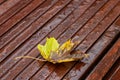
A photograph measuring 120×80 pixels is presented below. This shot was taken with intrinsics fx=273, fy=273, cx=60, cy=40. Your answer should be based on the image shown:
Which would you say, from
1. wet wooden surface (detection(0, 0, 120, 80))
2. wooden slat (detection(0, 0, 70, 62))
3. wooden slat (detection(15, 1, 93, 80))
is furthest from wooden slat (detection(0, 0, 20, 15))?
wooden slat (detection(15, 1, 93, 80))

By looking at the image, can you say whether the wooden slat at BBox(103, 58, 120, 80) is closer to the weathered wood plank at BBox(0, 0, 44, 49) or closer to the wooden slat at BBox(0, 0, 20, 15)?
the weathered wood plank at BBox(0, 0, 44, 49)

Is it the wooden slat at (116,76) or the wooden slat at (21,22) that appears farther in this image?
the wooden slat at (21,22)

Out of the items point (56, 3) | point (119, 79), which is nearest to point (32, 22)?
point (56, 3)

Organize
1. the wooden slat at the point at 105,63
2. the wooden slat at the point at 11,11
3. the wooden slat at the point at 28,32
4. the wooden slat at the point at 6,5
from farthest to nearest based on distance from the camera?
1. the wooden slat at the point at 6,5
2. the wooden slat at the point at 11,11
3. the wooden slat at the point at 28,32
4. the wooden slat at the point at 105,63

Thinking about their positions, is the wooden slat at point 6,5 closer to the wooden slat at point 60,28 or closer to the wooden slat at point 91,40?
the wooden slat at point 60,28

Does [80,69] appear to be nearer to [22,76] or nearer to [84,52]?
[84,52]

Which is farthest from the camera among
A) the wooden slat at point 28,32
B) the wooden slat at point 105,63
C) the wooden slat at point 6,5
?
the wooden slat at point 6,5

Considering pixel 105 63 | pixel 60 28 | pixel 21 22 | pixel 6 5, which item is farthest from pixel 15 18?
pixel 105 63

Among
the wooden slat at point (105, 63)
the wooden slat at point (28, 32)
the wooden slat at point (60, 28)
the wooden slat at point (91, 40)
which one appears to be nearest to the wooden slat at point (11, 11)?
the wooden slat at point (28, 32)

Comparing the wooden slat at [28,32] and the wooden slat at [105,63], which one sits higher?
the wooden slat at [28,32]
